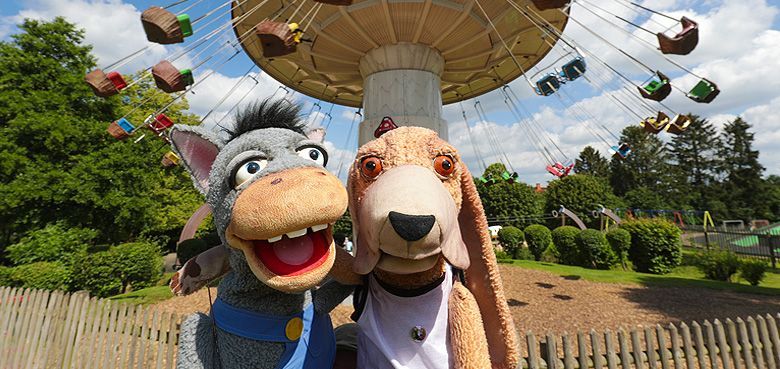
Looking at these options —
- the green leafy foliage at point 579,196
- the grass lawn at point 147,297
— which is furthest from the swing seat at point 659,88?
the green leafy foliage at point 579,196

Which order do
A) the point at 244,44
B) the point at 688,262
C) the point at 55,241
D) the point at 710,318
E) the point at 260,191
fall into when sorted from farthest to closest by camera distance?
the point at 688,262, the point at 55,241, the point at 244,44, the point at 710,318, the point at 260,191

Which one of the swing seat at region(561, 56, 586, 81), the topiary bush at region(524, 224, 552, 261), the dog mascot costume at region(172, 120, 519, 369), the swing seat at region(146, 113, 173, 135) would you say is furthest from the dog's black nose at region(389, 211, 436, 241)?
the topiary bush at region(524, 224, 552, 261)

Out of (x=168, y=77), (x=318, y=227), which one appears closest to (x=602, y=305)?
(x=318, y=227)

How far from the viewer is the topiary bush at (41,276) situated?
29.3ft

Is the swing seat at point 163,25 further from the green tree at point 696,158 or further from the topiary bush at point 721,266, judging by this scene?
the green tree at point 696,158

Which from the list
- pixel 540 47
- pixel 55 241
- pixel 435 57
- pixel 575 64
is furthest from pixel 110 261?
pixel 540 47

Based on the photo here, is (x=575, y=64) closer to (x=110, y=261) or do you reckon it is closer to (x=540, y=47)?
(x=540, y=47)

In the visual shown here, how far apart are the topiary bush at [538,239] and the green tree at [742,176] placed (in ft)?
152

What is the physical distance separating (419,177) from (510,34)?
778cm

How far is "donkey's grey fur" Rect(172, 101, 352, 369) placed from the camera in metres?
1.42

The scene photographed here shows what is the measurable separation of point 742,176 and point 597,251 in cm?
5467

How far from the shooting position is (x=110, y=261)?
403 inches

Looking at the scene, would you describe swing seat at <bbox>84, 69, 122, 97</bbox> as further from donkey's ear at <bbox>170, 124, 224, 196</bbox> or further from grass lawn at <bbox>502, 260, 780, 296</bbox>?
grass lawn at <bbox>502, 260, 780, 296</bbox>

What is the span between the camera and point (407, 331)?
1468 millimetres
